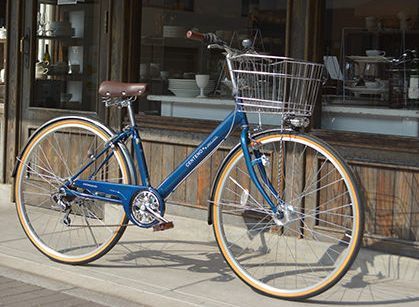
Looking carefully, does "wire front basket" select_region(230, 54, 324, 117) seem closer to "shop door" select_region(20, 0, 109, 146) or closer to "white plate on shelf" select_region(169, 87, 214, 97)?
"white plate on shelf" select_region(169, 87, 214, 97)

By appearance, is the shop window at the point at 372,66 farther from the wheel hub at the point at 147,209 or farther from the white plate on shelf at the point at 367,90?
the wheel hub at the point at 147,209

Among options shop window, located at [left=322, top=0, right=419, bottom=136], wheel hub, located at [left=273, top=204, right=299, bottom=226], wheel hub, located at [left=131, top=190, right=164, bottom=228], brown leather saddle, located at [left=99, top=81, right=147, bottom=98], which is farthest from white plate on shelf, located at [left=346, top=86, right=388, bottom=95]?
wheel hub, located at [left=131, top=190, right=164, bottom=228]

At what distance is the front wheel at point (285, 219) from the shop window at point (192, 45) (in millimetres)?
819

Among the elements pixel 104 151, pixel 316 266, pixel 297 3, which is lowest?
pixel 316 266

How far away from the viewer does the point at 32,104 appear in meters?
6.91

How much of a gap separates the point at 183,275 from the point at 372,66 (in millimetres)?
1927

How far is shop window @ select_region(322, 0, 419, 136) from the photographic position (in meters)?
4.95

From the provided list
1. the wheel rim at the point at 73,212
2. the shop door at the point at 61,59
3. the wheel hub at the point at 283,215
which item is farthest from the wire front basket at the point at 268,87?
the shop door at the point at 61,59

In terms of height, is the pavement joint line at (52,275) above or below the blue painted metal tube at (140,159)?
below

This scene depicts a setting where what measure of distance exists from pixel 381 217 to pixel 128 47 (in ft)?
8.33

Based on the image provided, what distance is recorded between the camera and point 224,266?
5.04 meters

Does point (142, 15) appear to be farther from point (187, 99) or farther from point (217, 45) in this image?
point (217, 45)

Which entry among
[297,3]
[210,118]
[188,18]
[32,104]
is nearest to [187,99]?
[210,118]

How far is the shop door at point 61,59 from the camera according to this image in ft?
21.2
